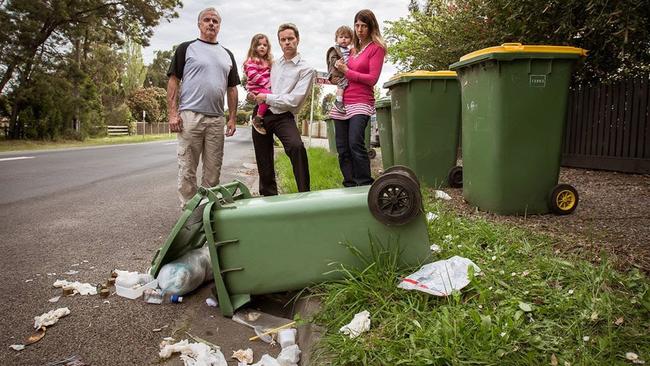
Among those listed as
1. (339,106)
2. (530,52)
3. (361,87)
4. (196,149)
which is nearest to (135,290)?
(196,149)

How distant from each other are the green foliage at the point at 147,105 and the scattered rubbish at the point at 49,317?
168 feet

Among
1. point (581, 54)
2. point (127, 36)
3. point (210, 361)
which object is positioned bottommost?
point (210, 361)

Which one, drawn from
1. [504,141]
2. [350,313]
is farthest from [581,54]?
[350,313]

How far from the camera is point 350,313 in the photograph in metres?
2.10

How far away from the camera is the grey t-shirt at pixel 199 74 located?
149 inches

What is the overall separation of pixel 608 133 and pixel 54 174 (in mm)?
9305

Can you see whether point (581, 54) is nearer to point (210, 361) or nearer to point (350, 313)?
point (350, 313)

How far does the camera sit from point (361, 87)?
155 inches

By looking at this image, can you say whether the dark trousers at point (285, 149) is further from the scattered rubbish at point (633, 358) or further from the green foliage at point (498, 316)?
the scattered rubbish at point (633, 358)

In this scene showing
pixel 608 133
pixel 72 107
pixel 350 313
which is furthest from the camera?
pixel 72 107

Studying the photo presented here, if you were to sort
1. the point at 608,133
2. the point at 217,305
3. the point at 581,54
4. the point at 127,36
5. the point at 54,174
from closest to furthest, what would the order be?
the point at 217,305
the point at 581,54
the point at 608,133
the point at 54,174
the point at 127,36

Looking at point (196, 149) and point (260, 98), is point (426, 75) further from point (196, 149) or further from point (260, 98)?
point (196, 149)

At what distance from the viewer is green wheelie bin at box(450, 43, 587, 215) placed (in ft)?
12.5

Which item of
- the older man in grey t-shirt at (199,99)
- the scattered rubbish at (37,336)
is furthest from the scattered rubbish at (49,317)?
the older man in grey t-shirt at (199,99)
